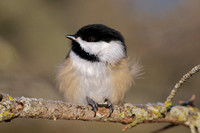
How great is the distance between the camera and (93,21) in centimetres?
597

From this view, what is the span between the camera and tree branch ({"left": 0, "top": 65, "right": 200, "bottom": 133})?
7.00ft

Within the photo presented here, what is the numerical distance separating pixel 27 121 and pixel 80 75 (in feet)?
5.41

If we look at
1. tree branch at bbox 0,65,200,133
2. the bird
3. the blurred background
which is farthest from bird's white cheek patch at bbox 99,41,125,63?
the blurred background

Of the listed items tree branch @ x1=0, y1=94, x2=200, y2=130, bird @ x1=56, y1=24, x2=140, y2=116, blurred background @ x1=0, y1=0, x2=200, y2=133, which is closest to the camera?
tree branch @ x1=0, y1=94, x2=200, y2=130

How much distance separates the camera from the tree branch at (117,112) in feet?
7.00

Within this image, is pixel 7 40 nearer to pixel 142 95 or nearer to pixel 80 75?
pixel 80 75

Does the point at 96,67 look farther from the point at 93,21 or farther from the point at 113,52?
the point at 93,21

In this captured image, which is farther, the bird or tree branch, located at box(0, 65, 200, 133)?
the bird

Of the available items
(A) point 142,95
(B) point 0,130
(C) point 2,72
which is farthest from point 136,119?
(B) point 0,130

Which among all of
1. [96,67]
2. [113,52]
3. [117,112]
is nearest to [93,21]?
[113,52]

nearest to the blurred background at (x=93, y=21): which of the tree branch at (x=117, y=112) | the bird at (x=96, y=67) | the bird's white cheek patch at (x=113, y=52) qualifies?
the bird at (x=96, y=67)

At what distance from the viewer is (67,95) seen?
3.56m

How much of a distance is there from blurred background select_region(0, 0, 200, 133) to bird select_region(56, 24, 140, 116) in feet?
1.93

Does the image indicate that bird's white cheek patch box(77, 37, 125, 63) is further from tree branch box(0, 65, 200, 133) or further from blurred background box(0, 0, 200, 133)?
blurred background box(0, 0, 200, 133)
